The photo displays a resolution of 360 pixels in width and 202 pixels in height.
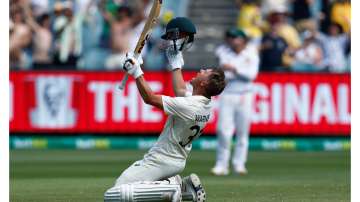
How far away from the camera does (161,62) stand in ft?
70.5

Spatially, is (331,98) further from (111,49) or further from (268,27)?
(111,49)

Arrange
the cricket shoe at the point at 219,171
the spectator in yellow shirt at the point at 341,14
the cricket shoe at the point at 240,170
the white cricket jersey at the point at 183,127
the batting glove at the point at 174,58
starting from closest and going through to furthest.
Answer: the white cricket jersey at the point at 183,127 < the batting glove at the point at 174,58 < the cricket shoe at the point at 219,171 < the cricket shoe at the point at 240,170 < the spectator in yellow shirt at the point at 341,14

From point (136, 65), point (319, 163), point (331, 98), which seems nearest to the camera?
point (136, 65)

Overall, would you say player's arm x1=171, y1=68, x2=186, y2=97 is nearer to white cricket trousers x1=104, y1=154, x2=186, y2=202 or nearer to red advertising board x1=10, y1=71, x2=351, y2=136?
white cricket trousers x1=104, y1=154, x2=186, y2=202

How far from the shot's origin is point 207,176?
1488cm

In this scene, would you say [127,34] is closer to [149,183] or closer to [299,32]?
[299,32]

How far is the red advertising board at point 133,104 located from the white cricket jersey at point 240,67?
4968 mm

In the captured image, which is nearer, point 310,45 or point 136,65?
point 136,65

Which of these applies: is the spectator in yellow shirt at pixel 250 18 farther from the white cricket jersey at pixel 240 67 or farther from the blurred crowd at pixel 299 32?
the white cricket jersey at pixel 240 67

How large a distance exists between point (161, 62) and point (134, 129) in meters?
1.55

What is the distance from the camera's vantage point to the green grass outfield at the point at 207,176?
37.8 ft

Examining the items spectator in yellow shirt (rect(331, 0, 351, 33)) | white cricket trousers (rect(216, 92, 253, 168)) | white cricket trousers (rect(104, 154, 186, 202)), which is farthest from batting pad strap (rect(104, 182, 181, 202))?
spectator in yellow shirt (rect(331, 0, 351, 33))

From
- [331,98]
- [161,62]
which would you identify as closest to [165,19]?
[161,62]

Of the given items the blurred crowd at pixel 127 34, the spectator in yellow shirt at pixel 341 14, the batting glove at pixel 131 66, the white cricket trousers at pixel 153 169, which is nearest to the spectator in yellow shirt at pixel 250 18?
the blurred crowd at pixel 127 34
